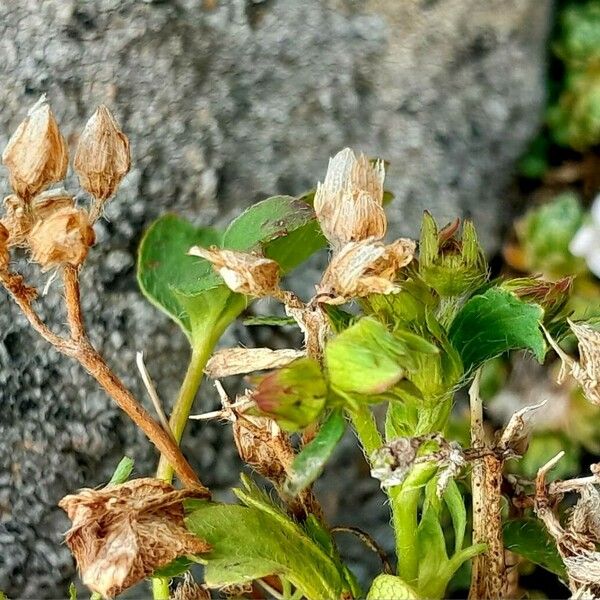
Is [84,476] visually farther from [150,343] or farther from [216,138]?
[216,138]

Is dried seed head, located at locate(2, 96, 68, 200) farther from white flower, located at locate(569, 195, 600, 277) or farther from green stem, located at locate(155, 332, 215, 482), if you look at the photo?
white flower, located at locate(569, 195, 600, 277)

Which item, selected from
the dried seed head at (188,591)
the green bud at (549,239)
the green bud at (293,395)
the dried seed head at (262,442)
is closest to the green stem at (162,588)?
the dried seed head at (188,591)

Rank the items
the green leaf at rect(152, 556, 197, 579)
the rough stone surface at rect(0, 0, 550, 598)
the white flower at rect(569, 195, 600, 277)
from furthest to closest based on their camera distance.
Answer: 1. the white flower at rect(569, 195, 600, 277)
2. the rough stone surface at rect(0, 0, 550, 598)
3. the green leaf at rect(152, 556, 197, 579)

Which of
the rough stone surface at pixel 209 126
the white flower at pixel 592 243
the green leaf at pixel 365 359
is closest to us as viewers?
the green leaf at pixel 365 359

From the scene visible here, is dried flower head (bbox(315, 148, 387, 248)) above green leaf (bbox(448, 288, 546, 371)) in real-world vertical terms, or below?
above

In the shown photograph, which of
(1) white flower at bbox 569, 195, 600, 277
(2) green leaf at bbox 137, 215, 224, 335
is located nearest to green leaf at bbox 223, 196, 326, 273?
(2) green leaf at bbox 137, 215, 224, 335

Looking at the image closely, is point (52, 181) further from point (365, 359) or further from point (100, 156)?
point (365, 359)

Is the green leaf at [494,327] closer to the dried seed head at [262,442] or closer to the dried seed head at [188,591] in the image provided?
the dried seed head at [262,442]

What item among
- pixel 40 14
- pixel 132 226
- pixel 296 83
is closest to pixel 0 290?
pixel 132 226
